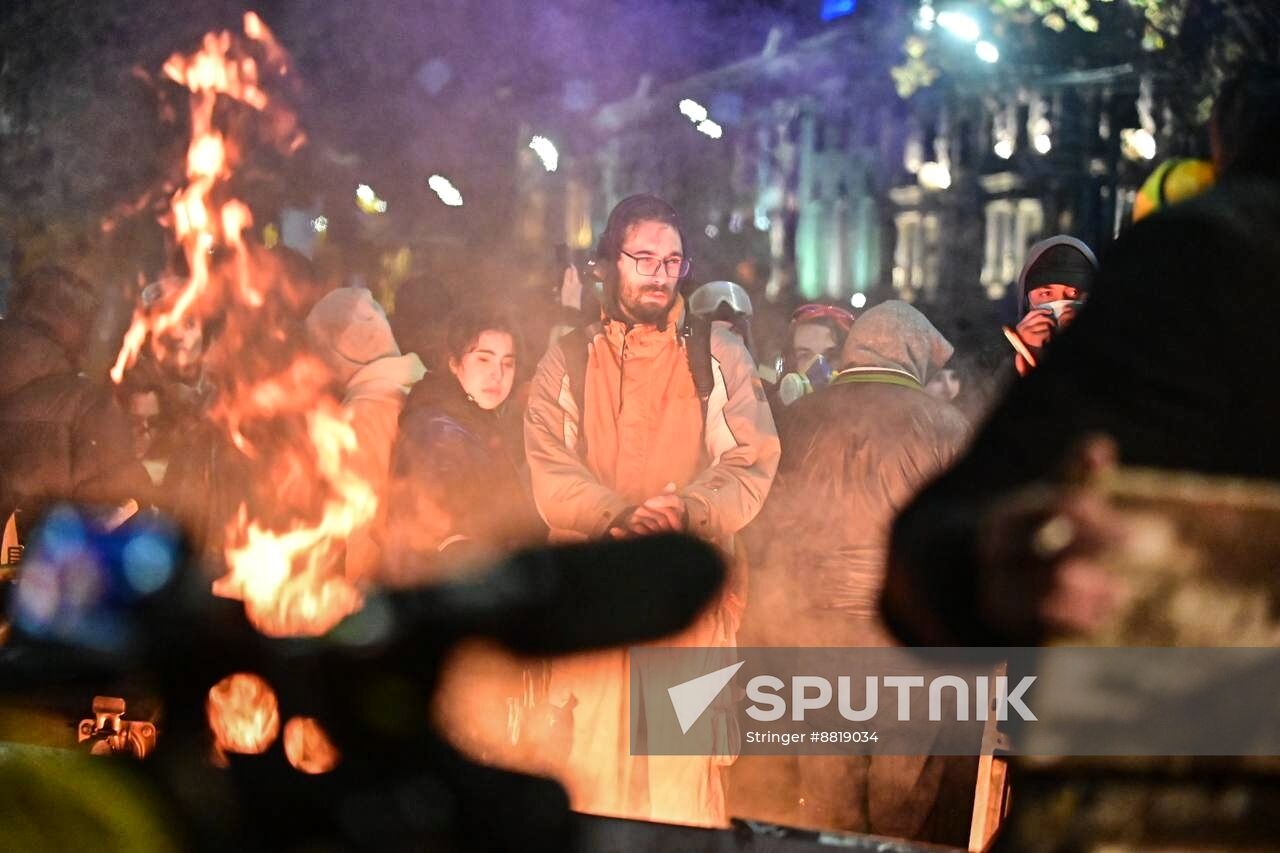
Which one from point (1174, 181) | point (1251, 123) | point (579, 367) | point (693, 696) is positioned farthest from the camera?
point (579, 367)

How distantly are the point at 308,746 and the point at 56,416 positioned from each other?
7.60 ft

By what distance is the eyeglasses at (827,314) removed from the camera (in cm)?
566

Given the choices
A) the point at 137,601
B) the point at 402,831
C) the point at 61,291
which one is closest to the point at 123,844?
the point at 402,831

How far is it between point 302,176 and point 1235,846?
5676mm

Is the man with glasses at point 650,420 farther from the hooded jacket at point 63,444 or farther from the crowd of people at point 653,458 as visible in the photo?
the hooded jacket at point 63,444

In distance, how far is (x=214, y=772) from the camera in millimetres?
3668

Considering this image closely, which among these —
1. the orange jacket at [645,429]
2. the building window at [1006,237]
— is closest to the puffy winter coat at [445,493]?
the orange jacket at [645,429]

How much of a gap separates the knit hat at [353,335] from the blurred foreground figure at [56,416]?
1.12 metres

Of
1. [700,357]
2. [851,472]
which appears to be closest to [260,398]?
[700,357]

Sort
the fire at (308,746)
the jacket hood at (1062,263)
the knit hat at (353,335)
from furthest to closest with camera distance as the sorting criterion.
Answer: the knit hat at (353,335) → the jacket hood at (1062,263) → the fire at (308,746)

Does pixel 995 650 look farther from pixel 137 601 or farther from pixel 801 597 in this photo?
pixel 137 601

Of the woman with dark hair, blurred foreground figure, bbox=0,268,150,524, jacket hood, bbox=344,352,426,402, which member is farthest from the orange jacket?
blurred foreground figure, bbox=0,268,150,524

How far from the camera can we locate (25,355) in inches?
226

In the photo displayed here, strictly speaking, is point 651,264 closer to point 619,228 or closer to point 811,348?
point 619,228
